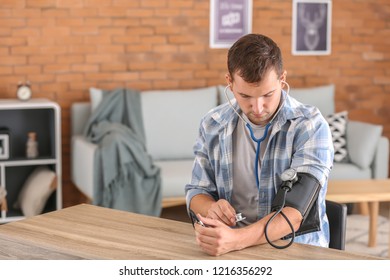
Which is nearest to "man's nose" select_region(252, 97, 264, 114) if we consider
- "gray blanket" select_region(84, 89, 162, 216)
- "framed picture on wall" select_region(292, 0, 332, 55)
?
"gray blanket" select_region(84, 89, 162, 216)

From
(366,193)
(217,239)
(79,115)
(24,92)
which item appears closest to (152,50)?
(79,115)

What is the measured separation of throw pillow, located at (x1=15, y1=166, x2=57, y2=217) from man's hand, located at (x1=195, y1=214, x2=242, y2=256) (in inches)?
126

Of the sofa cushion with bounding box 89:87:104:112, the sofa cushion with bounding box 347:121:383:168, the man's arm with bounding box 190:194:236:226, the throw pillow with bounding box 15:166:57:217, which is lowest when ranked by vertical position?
the throw pillow with bounding box 15:166:57:217

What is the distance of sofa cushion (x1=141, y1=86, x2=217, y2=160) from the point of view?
5.25 metres

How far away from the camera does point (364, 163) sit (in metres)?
5.15

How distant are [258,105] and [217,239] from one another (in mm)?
417

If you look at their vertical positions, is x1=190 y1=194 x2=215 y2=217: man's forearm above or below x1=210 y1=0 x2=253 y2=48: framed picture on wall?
below

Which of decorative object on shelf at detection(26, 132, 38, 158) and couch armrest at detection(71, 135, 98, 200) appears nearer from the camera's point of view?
couch armrest at detection(71, 135, 98, 200)

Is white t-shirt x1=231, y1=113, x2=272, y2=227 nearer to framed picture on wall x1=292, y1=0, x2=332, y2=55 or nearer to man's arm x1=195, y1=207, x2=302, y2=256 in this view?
man's arm x1=195, y1=207, x2=302, y2=256

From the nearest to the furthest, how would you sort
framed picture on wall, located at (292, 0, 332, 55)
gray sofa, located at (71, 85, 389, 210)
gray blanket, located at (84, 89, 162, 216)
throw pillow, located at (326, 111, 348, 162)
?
1. gray blanket, located at (84, 89, 162, 216)
2. gray sofa, located at (71, 85, 389, 210)
3. throw pillow, located at (326, 111, 348, 162)
4. framed picture on wall, located at (292, 0, 332, 55)

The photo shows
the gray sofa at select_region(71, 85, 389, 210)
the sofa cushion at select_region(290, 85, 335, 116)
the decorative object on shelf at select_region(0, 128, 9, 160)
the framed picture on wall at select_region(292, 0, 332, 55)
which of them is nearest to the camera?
the decorative object on shelf at select_region(0, 128, 9, 160)

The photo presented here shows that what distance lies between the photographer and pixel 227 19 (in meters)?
5.70

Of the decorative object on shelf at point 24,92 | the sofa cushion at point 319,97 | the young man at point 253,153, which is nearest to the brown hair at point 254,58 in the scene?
the young man at point 253,153

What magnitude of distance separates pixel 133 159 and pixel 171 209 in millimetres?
973
